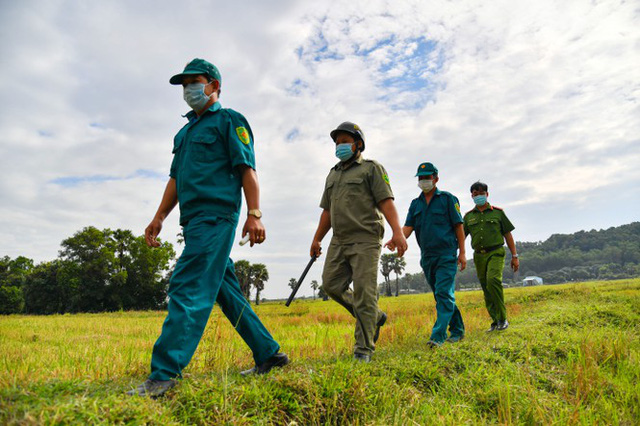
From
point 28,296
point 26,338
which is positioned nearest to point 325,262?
point 26,338

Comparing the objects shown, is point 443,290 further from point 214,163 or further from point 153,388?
point 153,388

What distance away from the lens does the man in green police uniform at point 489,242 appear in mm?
7211

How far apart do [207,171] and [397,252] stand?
94.0 inches

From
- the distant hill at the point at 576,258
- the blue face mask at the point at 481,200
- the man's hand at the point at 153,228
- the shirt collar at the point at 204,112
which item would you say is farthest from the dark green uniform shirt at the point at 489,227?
the distant hill at the point at 576,258

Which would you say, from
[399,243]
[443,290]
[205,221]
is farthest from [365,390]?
[443,290]

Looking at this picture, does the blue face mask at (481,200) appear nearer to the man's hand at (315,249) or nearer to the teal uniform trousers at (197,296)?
the man's hand at (315,249)

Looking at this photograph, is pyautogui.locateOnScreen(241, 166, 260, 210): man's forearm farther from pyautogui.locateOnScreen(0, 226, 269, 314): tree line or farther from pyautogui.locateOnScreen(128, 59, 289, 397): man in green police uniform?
pyautogui.locateOnScreen(0, 226, 269, 314): tree line

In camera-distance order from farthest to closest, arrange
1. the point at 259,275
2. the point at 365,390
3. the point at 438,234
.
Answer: the point at 259,275 → the point at 438,234 → the point at 365,390

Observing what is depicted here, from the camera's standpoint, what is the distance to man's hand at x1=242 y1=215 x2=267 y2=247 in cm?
277

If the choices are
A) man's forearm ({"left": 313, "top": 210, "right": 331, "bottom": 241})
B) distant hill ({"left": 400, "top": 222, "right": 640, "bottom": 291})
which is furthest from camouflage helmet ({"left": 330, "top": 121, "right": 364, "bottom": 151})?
distant hill ({"left": 400, "top": 222, "right": 640, "bottom": 291})

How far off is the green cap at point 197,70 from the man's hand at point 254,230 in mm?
1244

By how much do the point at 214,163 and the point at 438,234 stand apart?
4132 mm

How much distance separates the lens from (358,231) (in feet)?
14.4

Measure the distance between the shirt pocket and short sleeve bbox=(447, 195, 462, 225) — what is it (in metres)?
→ 4.29
